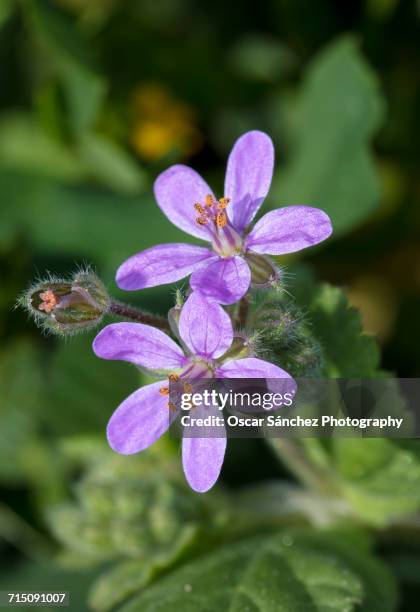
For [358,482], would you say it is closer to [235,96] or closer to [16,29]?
[235,96]

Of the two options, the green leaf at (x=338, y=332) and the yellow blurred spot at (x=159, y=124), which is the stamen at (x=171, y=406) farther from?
the yellow blurred spot at (x=159, y=124)

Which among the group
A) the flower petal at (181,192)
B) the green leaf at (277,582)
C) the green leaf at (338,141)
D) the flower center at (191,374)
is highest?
the green leaf at (338,141)

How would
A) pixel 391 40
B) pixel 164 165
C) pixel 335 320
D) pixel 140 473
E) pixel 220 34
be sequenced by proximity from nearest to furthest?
pixel 335 320 < pixel 140 473 < pixel 164 165 < pixel 391 40 < pixel 220 34

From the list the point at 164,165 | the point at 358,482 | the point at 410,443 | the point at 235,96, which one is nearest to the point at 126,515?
the point at 358,482

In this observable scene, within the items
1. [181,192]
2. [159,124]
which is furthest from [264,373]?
[159,124]

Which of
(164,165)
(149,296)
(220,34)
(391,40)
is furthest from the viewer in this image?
(220,34)

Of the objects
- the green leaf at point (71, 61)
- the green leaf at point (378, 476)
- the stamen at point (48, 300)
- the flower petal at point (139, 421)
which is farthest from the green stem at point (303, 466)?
the green leaf at point (71, 61)

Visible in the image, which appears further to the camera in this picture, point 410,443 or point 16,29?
point 16,29
